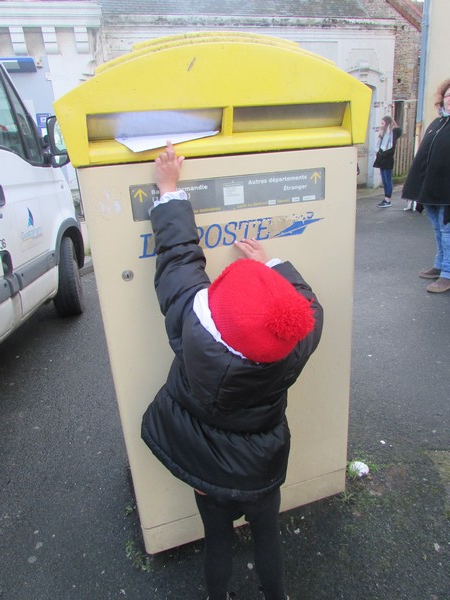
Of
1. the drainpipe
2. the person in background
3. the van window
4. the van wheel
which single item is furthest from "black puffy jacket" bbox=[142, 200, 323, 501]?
the person in background

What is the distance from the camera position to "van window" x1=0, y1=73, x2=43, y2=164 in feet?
11.4

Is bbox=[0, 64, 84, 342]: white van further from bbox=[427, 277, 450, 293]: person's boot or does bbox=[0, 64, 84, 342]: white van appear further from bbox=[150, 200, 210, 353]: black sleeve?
bbox=[427, 277, 450, 293]: person's boot

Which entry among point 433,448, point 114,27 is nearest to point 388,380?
point 433,448

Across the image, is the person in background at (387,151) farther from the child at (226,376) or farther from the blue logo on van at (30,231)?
the child at (226,376)

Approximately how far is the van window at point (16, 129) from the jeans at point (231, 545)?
118 inches

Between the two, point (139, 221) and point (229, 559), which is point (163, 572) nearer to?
point (229, 559)

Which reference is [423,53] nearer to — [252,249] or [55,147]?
[55,147]

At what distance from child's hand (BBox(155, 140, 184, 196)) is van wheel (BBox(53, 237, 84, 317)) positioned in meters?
3.20

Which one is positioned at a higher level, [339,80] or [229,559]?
[339,80]

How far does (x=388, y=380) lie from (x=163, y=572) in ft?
6.49

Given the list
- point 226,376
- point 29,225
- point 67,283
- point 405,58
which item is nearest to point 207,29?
point 405,58

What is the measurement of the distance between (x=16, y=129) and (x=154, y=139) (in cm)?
276

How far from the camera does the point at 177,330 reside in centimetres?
131

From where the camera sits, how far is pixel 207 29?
9828 millimetres
